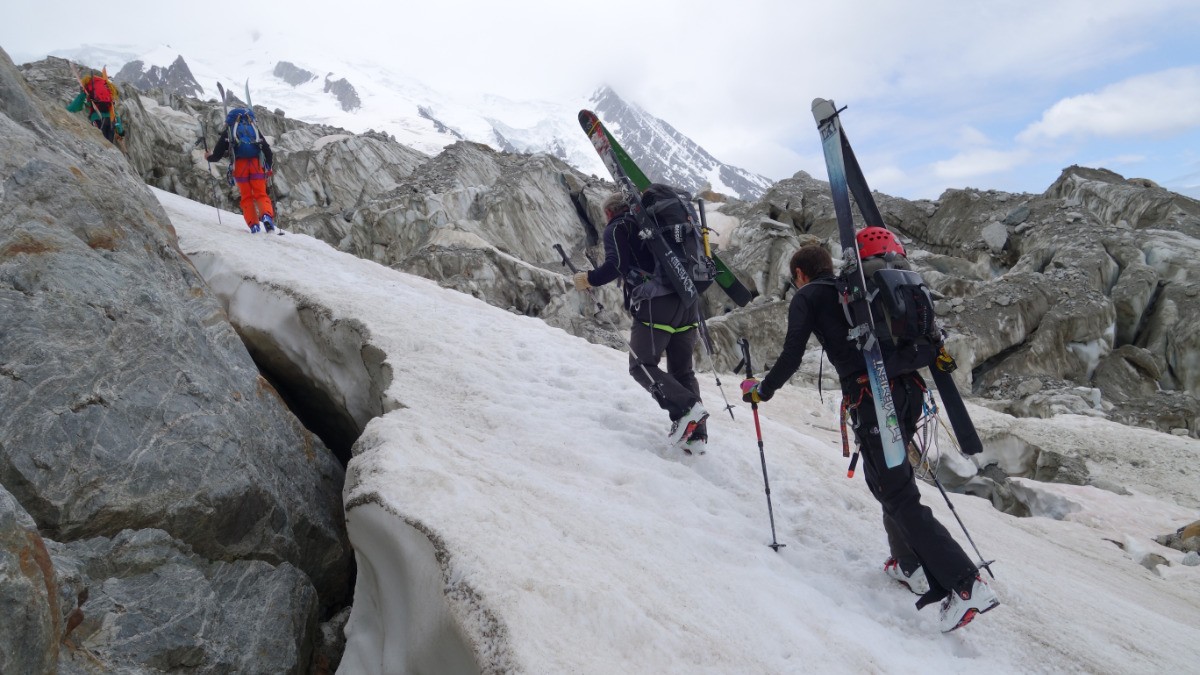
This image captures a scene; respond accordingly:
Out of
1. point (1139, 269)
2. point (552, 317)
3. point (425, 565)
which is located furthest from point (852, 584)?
point (1139, 269)

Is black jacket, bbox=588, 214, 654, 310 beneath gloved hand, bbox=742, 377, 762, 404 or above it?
above

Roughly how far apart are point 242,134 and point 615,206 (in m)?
9.64

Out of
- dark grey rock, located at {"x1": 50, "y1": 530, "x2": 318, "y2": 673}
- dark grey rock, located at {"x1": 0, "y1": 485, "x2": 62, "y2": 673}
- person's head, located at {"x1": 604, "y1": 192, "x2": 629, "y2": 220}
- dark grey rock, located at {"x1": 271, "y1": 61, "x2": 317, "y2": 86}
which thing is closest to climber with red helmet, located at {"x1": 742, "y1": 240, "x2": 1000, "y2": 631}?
person's head, located at {"x1": 604, "y1": 192, "x2": 629, "y2": 220}

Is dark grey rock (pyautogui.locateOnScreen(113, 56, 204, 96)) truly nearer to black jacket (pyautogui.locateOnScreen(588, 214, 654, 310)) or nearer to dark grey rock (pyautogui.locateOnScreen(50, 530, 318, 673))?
black jacket (pyautogui.locateOnScreen(588, 214, 654, 310))

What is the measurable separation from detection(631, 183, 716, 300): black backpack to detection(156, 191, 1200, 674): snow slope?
61.7 inches

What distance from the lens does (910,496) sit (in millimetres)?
4191

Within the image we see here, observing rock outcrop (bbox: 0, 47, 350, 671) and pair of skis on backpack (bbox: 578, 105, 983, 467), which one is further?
pair of skis on backpack (bbox: 578, 105, 983, 467)

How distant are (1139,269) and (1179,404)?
24.0 ft

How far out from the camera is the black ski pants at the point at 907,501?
403 cm

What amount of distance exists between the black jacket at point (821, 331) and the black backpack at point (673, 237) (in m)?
1.39

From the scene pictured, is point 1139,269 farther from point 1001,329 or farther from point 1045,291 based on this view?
point 1001,329

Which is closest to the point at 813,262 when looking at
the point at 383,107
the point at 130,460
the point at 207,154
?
the point at 130,460

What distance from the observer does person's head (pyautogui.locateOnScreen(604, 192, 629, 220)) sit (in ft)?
19.7

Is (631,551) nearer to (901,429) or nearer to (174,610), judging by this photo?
(901,429)
